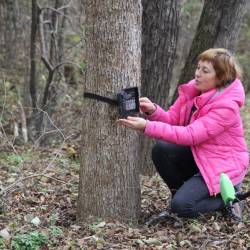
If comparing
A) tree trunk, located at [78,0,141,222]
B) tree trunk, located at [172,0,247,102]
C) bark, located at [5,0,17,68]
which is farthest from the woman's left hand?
bark, located at [5,0,17,68]

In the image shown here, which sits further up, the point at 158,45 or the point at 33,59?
the point at 158,45

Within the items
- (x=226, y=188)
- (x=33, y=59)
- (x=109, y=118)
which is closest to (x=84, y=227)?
(x=109, y=118)

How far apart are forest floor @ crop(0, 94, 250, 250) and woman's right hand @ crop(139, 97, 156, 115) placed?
38.7 inches

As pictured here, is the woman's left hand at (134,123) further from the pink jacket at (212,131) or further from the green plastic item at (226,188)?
the green plastic item at (226,188)

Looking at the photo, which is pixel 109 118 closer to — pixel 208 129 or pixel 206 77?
pixel 208 129

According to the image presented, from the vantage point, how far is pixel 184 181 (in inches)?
201

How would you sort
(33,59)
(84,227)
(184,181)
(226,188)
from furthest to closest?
(33,59) → (184,181) → (84,227) → (226,188)

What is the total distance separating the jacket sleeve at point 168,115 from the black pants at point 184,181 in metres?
0.24

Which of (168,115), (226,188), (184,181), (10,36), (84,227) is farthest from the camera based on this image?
(10,36)

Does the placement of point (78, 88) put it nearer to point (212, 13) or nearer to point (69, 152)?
point (69, 152)

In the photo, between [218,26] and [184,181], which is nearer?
[184,181]

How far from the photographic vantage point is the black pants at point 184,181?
4680mm

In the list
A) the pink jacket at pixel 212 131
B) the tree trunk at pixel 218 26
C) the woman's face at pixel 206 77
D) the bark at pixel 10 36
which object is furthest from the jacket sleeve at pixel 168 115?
the bark at pixel 10 36

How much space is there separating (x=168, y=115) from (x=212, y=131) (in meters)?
0.62
